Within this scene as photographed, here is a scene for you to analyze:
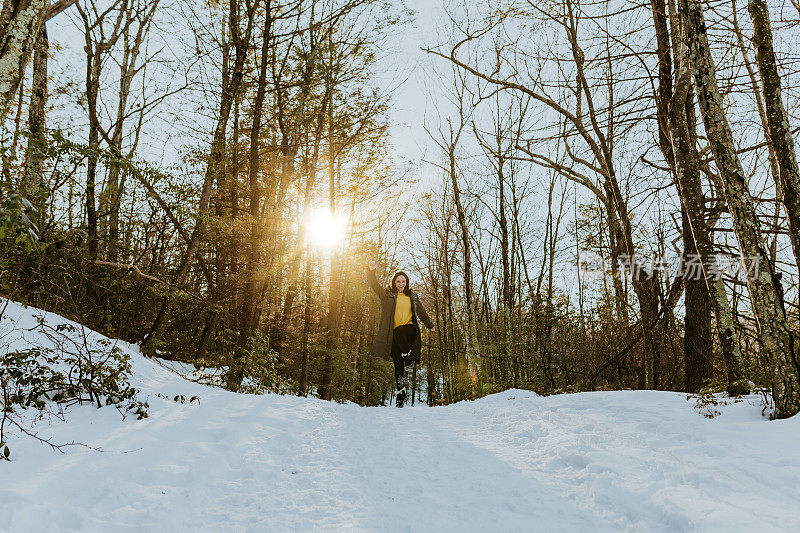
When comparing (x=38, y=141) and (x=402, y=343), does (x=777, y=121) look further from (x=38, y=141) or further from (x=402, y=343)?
(x=38, y=141)

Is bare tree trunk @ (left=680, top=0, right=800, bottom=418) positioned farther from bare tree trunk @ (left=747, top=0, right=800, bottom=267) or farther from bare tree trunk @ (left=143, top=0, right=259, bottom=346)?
bare tree trunk @ (left=143, top=0, right=259, bottom=346)

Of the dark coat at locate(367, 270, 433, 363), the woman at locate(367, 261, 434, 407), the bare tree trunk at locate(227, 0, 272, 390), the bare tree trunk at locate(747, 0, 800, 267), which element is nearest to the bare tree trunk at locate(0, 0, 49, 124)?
the bare tree trunk at locate(227, 0, 272, 390)

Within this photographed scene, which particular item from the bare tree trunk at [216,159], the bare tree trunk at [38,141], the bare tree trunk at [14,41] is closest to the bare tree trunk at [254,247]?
the bare tree trunk at [216,159]

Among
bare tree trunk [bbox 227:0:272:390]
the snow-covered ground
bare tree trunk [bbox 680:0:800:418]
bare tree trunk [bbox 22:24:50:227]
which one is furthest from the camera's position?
bare tree trunk [bbox 227:0:272:390]

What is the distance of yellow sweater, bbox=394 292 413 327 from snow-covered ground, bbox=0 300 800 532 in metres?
3.75

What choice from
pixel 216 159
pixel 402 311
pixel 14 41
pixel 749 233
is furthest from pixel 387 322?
pixel 14 41

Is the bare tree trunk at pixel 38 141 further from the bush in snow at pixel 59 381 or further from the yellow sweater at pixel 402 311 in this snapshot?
the yellow sweater at pixel 402 311

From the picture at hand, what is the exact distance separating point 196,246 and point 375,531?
7.63 meters

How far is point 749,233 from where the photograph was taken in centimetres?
358

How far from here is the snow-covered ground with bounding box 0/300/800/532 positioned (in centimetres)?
223

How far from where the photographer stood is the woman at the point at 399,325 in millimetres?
8133

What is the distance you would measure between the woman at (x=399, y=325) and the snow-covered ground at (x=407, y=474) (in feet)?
11.8

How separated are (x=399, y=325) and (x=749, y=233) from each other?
5.66 metres

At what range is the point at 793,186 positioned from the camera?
351 cm
